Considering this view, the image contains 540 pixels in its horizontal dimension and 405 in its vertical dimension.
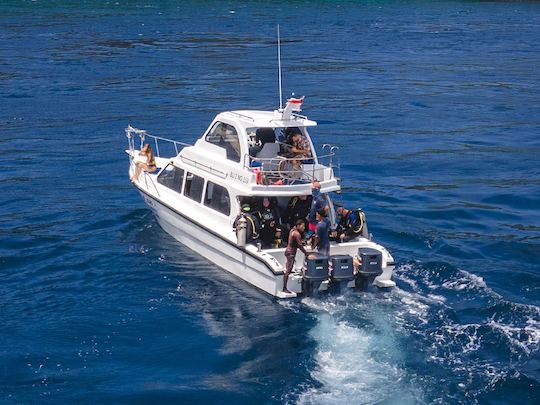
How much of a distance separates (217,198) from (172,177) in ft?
8.75

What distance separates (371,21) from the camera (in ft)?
310

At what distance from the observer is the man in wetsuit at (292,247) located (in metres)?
20.6

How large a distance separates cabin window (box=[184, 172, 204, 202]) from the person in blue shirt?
428cm

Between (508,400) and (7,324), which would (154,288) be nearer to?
(7,324)

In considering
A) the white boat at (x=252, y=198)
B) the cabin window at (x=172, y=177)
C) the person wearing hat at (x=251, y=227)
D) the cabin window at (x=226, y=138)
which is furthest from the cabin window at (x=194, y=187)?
the person wearing hat at (x=251, y=227)

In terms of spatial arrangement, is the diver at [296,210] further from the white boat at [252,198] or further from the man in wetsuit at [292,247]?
the man in wetsuit at [292,247]

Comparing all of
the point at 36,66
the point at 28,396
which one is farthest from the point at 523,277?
the point at 36,66

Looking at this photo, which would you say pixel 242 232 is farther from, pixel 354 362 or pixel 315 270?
pixel 354 362

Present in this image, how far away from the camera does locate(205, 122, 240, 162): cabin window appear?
76.7 feet

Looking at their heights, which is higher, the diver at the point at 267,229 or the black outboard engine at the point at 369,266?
the diver at the point at 267,229

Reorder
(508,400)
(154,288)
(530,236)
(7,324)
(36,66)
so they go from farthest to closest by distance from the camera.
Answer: (36,66)
(530,236)
(154,288)
(7,324)
(508,400)

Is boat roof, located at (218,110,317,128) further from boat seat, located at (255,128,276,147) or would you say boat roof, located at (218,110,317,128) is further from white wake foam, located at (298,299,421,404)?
white wake foam, located at (298,299,421,404)

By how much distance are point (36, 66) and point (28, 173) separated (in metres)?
27.4

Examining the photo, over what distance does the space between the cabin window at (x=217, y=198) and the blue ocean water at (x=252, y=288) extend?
1.74 m
